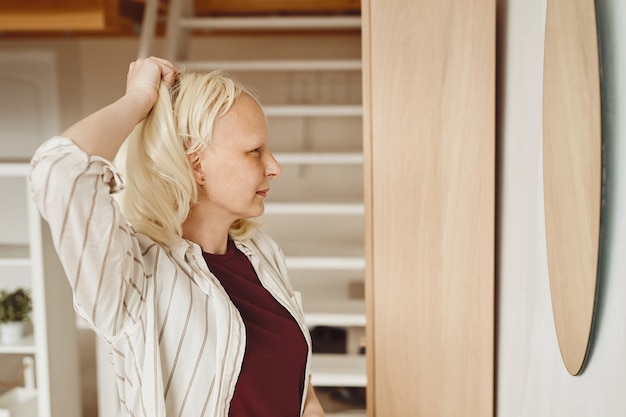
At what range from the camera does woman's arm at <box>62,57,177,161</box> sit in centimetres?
Answer: 104

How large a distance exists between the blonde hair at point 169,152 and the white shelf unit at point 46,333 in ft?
5.25

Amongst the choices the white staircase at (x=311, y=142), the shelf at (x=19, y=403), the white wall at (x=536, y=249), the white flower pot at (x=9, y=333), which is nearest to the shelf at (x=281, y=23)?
the white staircase at (x=311, y=142)

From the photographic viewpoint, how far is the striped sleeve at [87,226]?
0.96 metres

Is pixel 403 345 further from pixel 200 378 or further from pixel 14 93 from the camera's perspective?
pixel 14 93

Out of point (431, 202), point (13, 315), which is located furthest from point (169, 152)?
point (13, 315)

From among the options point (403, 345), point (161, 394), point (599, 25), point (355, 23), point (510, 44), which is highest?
point (355, 23)

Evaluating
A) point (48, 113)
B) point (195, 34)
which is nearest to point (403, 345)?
point (195, 34)

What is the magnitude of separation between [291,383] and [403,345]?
0.81 meters

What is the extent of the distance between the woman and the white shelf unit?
157cm

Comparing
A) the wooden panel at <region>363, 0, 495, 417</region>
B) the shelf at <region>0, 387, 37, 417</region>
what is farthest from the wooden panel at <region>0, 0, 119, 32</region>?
the wooden panel at <region>363, 0, 495, 417</region>

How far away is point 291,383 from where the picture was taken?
136 cm

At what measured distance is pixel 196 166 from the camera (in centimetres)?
130

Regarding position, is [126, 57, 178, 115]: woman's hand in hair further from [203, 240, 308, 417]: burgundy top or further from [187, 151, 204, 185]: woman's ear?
[203, 240, 308, 417]: burgundy top

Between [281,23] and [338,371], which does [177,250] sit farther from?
[281,23]
